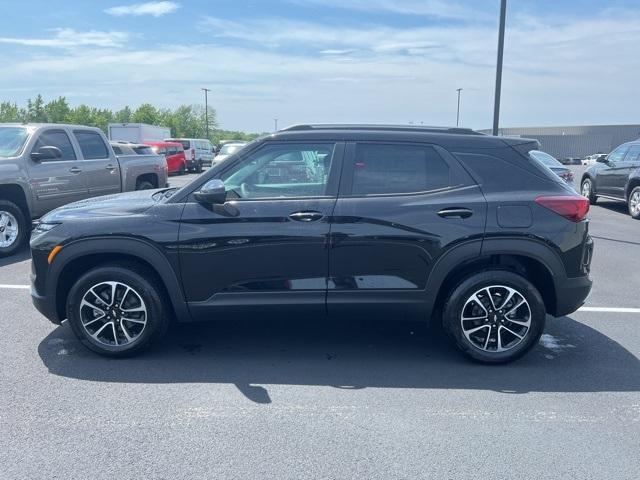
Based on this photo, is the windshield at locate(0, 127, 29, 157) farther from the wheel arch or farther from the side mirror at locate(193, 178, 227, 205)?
the wheel arch

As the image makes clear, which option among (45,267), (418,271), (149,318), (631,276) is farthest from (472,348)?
(631,276)

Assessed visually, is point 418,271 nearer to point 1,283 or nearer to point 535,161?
point 535,161

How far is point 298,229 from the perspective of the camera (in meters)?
4.46

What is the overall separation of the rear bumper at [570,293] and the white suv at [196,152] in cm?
2762

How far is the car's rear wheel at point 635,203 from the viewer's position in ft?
43.4

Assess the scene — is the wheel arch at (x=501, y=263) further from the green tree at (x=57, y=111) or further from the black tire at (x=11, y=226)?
the green tree at (x=57, y=111)

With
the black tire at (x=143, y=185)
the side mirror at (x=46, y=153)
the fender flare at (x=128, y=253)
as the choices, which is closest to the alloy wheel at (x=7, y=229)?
the side mirror at (x=46, y=153)

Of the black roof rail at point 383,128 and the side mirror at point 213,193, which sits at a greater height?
the black roof rail at point 383,128

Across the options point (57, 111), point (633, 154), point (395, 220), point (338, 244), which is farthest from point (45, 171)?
point (57, 111)

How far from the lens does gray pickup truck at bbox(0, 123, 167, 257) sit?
8641mm

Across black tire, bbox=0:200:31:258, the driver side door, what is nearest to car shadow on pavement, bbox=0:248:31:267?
black tire, bbox=0:200:31:258

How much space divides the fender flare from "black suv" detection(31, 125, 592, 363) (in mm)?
11

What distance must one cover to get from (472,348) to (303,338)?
147cm

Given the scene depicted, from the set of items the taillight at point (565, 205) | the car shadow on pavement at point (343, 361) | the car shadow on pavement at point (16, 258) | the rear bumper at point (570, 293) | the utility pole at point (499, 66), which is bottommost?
the car shadow on pavement at point (16, 258)
